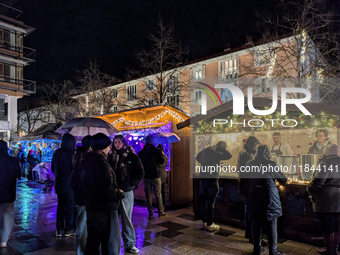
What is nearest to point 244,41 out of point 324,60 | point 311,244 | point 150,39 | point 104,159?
point 150,39

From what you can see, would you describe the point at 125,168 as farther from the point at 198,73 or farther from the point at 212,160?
the point at 198,73

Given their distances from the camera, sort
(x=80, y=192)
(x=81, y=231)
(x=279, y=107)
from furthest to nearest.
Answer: (x=279, y=107) < (x=81, y=231) < (x=80, y=192)

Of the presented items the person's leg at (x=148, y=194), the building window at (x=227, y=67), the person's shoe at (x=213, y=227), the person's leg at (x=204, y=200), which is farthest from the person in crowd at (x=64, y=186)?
the building window at (x=227, y=67)

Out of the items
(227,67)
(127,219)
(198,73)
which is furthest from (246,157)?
(198,73)

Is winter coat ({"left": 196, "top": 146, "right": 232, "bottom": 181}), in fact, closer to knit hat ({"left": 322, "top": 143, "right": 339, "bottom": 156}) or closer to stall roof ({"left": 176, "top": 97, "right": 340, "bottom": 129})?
stall roof ({"left": 176, "top": 97, "right": 340, "bottom": 129})

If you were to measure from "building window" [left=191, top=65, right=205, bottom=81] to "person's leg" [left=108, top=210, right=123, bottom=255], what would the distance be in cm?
2594

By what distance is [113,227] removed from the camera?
131 inches

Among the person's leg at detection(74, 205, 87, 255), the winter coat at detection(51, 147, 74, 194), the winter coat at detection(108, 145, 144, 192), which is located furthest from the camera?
the winter coat at detection(51, 147, 74, 194)

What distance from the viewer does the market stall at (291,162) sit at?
4930 mm

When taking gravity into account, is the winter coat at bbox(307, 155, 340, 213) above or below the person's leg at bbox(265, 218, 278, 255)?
above

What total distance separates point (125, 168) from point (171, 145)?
4131 millimetres

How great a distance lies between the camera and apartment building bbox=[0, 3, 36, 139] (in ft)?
95.0

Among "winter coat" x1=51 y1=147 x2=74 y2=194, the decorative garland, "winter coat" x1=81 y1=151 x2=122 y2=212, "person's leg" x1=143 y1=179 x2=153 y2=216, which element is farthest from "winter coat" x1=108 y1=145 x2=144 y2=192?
the decorative garland

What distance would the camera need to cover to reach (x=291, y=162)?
602 centimetres
